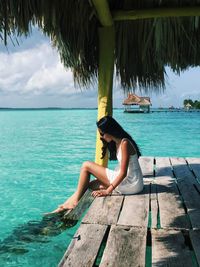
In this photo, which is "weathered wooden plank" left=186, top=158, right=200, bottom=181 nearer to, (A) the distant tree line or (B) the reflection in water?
(B) the reflection in water

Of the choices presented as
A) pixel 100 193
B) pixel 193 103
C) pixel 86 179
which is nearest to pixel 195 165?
pixel 86 179

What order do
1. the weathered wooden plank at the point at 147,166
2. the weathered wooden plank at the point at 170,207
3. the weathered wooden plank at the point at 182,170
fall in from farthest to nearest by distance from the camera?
the weathered wooden plank at the point at 147,166
the weathered wooden plank at the point at 182,170
the weathered wooden plank at the point at 170,207

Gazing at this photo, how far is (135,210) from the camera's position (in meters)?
3.23

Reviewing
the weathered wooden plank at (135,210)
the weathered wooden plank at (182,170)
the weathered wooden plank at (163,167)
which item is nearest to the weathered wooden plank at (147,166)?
the weathered wooden plank at (163,167)

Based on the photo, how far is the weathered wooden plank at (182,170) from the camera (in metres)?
4.70

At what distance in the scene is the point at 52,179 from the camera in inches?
356

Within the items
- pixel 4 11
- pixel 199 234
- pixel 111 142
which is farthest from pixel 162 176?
pixel 4 11

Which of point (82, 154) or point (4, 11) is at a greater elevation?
point (4, 11)

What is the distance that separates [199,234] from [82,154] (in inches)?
426

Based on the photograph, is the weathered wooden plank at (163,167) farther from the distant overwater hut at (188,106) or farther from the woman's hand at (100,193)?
the distant overwater hut at (188,106)

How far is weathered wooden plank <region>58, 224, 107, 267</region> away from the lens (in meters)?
2.19

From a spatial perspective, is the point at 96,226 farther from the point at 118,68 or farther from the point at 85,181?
the point at 118,68

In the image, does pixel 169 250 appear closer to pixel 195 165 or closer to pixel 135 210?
pixel 135 210

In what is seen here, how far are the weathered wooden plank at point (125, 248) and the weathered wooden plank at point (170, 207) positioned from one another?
306 millimetres
